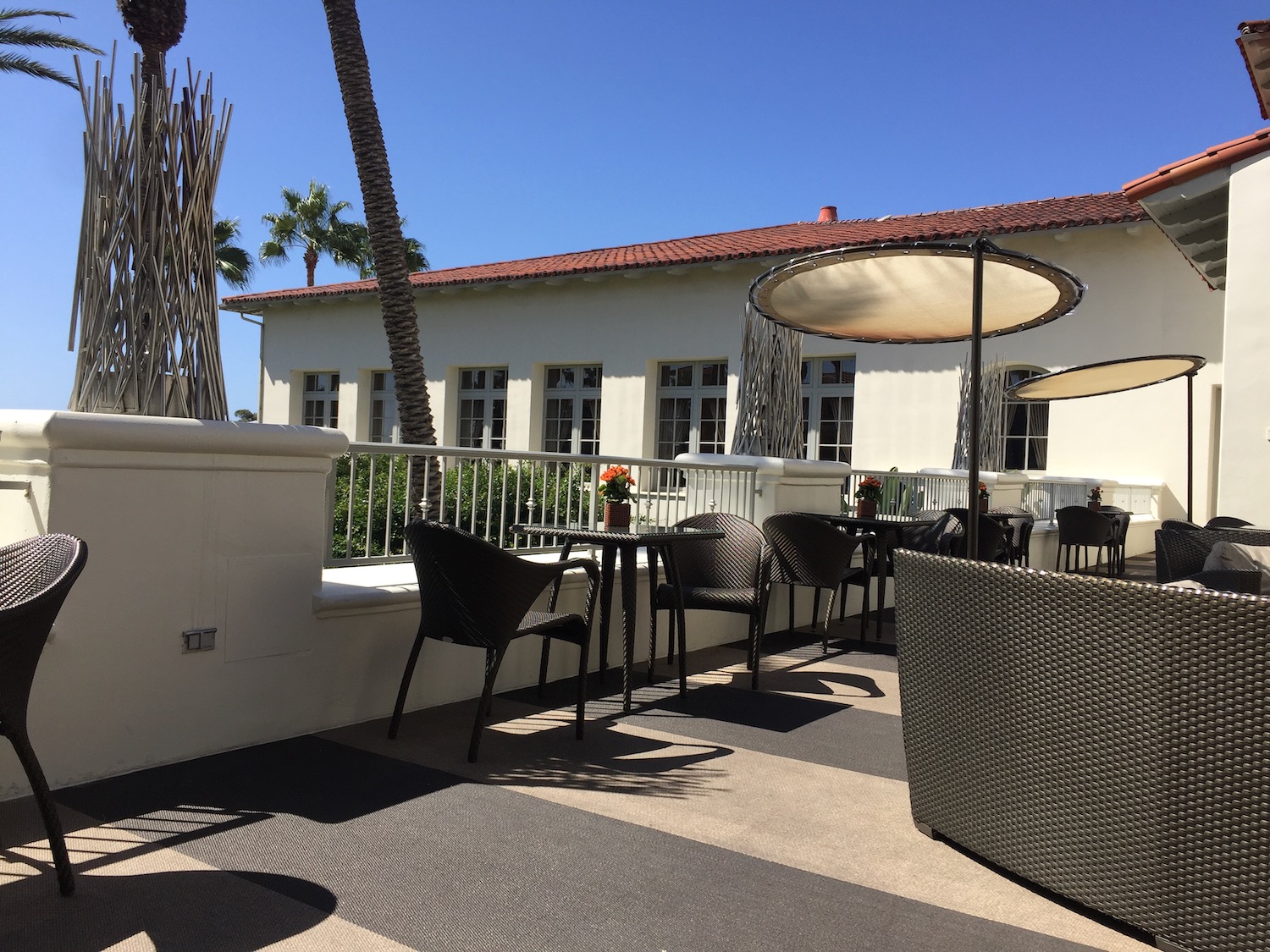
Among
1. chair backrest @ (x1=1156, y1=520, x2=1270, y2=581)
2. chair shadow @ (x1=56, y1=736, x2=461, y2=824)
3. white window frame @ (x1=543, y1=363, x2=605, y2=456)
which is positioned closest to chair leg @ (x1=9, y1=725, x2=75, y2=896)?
chair shadow @ (x1=56, y1=736, x2=461, y2=824)

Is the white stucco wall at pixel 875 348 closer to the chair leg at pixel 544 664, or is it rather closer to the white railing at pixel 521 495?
the white railing at pixel 521 495

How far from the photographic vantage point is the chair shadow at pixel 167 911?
86.1 inches

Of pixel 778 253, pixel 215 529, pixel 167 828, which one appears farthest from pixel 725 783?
pixel 778 253

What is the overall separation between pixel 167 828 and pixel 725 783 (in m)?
1.84

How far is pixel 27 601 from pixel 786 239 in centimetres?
1438

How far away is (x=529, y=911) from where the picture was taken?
2.41m

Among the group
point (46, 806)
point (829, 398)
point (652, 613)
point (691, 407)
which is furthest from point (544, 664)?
point (691, 407)

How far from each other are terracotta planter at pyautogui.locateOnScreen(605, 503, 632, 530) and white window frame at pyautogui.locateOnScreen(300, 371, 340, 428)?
16.6 metres

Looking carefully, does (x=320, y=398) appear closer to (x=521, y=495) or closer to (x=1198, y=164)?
(x=521, y=495)

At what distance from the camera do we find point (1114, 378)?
28.4ft

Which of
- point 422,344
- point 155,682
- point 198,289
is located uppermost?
point 422,344

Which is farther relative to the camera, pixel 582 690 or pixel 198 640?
pixel 582 690

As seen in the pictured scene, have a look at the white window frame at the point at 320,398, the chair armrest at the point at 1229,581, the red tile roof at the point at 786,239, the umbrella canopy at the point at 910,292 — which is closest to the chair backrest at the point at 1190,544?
the umbrella canopy at the point at 910,292

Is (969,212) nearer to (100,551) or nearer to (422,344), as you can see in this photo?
(422,344)
